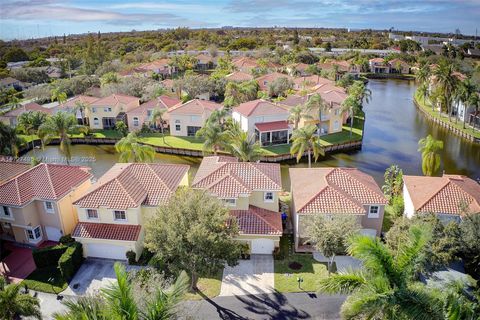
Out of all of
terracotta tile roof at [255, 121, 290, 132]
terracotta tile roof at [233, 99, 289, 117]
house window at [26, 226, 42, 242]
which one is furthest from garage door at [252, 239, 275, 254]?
terracotta tile roof at [233, 99, 289, 117]

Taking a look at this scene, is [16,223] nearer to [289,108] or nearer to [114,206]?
[114,206]

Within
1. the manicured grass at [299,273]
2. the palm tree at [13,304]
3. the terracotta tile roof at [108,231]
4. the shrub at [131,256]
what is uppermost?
the palm tree at [13,304]

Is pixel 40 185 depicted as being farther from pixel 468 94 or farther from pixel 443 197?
pixel 468 94

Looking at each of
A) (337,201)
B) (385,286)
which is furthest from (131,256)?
(385,286)

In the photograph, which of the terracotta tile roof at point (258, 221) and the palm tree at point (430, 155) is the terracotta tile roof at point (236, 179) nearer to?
the terracotta tile roof at point (258, 221)

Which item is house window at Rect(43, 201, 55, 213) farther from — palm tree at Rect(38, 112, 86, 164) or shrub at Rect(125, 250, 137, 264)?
palm tree at Rect(38, 112, 86, 164)

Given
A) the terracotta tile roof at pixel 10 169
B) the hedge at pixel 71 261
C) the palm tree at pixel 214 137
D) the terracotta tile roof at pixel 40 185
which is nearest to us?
the hedge at pixel 71 261

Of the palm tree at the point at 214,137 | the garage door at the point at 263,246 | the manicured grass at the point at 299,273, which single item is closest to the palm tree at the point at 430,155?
the manicured grass at the point at 299,273
